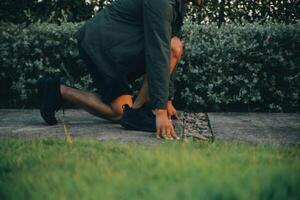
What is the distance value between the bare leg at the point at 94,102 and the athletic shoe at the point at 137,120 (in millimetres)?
185

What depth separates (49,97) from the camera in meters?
4.26

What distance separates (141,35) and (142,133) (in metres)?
0.79

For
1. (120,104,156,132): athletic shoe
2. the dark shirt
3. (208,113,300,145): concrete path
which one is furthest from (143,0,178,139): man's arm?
(208,113,300,145): concrete path

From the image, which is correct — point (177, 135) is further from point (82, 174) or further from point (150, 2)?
point (82, 174)

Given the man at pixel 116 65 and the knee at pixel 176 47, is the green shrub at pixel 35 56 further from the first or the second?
the knee at pixel 176 47

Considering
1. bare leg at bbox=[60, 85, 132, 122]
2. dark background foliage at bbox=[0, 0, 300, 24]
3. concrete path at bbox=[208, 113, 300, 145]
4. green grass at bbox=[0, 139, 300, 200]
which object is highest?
dark background foliage at bbox=[0, 0, 300, 24]

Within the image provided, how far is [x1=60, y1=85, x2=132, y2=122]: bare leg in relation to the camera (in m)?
4.34

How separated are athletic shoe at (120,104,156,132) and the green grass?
0.73 meters

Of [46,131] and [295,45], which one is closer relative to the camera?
[46,131]

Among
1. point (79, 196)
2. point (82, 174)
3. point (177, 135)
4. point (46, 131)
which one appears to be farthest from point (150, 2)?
point (79, 196)

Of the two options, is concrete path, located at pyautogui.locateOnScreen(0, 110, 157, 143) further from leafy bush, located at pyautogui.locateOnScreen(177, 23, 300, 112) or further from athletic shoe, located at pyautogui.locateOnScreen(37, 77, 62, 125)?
leafy bush, located at pyautogui.locateOnScreen(177, 23, 300, 112)

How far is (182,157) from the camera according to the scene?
274 centimetres

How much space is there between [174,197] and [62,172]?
67cm

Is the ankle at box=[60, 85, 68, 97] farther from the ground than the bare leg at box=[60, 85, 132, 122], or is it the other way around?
the ankle at box=[60, 85, 68, 97]
